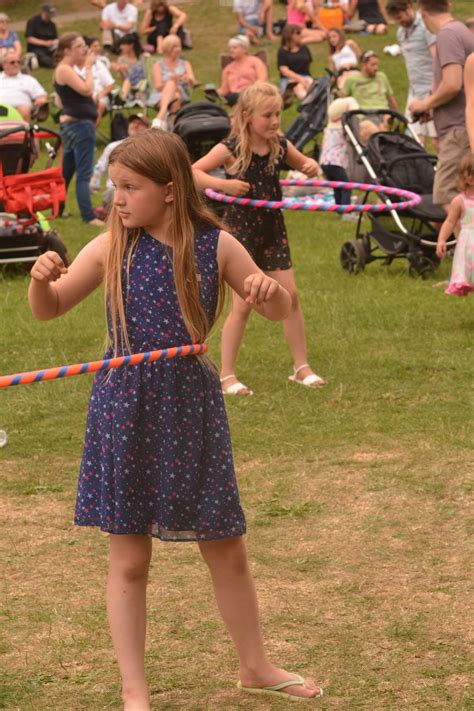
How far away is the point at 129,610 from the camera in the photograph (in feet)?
12.7

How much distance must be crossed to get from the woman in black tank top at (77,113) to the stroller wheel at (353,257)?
13.1ft

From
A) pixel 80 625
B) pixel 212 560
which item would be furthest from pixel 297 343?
pixel 212 560

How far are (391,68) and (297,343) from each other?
1743 centimetres

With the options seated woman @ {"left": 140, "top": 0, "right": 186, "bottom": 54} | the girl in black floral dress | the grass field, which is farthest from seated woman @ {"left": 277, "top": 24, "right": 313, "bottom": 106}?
the girl in black floral dress

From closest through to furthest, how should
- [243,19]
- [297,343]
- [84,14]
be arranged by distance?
[297,343]
[243,19]
[84,14]

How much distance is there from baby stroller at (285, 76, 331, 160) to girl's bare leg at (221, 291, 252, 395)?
8694 mm

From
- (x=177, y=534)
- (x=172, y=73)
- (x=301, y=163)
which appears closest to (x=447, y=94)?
(x=301, y=163)

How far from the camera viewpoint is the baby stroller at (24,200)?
38.2 ft

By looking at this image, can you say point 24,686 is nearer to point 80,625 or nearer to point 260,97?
point 80,625

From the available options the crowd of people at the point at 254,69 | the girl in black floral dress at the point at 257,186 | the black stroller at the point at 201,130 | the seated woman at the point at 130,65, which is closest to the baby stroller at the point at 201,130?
the black stroller at the point at 201,130

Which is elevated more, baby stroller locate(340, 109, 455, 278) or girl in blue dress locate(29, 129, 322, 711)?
girl in blue dress locate(29, 129, 322, 711)

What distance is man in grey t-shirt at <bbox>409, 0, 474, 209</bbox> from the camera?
977 centimetres

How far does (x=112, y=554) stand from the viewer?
12.8 ft

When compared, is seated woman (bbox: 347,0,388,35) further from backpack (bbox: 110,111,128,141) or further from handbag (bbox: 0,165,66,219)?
handbag (bbox: 0,165,66,219)
